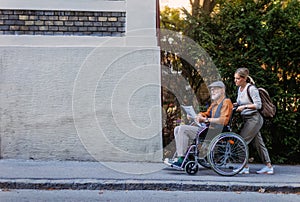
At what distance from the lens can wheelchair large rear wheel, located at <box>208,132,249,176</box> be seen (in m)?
6.53

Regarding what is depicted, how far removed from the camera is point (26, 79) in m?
7.48

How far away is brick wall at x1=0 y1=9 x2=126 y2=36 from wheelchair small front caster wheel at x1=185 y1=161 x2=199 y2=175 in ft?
7.78

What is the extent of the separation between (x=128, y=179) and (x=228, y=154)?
4.68ft

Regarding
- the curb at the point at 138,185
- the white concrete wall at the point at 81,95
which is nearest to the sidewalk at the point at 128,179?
the curb at the point at 138,185

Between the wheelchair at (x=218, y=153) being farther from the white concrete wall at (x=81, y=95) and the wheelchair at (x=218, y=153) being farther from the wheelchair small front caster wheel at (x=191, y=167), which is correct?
the white concrete wall at (x=81, y=95)

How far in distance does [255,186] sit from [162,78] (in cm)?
269

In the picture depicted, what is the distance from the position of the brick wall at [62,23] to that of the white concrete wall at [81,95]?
0.34ft

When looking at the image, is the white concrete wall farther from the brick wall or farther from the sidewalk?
the sidewalk

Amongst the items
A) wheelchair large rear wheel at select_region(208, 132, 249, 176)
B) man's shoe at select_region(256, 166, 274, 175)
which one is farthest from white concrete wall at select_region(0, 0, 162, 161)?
man's shoe at select_region(256, 166, 274, 175)

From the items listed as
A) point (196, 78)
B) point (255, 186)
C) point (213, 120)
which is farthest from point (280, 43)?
point (255, 186)

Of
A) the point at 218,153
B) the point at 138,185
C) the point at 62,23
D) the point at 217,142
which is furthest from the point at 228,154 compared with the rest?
the point at 62,23

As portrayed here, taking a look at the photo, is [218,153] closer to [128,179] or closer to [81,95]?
[128,179]

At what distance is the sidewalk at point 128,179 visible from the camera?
20.0 ft

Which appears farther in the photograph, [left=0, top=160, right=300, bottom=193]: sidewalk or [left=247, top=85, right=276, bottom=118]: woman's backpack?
[left=247, top=85, right=276, bottom=118]: woman's backpack
